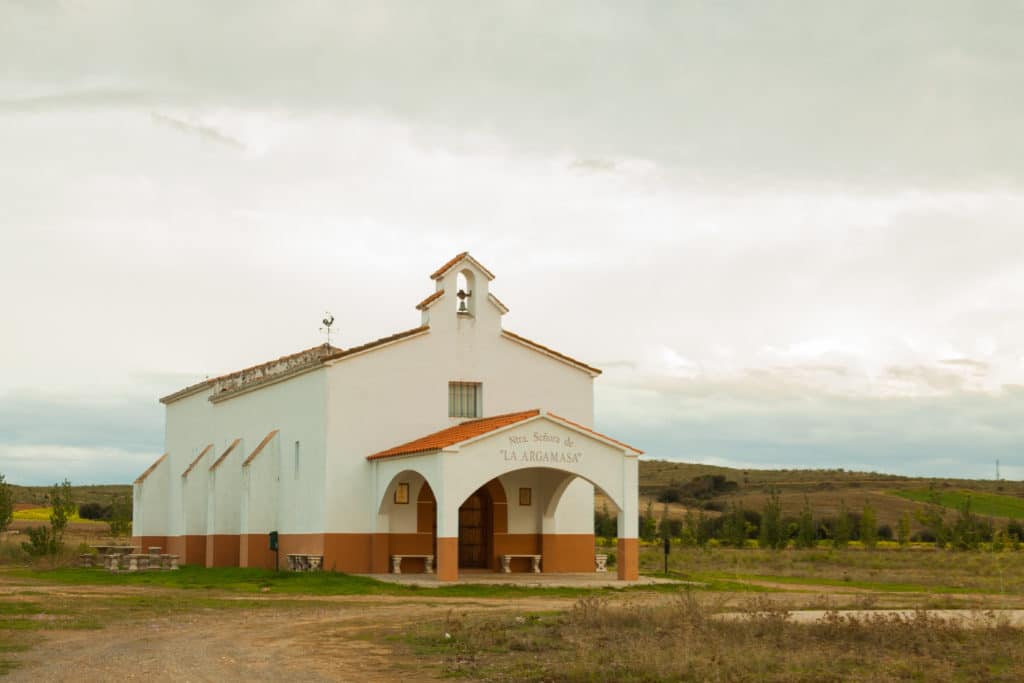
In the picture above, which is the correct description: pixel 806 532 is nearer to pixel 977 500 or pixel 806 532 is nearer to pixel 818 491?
pixel 977 500

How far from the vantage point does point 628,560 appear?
3050 cm

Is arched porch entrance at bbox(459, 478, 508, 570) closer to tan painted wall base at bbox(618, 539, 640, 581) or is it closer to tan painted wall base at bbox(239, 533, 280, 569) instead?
tan painted wall base at bbox(618, 539, 640, 581)

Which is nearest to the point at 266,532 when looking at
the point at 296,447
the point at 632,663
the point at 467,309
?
the point at 296,447

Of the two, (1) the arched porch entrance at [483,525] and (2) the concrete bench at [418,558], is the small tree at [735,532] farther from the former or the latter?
(2) the concrete bench at [418,558]

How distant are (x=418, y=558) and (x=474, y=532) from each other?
2540 mm

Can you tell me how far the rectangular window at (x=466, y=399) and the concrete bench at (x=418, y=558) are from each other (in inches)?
172

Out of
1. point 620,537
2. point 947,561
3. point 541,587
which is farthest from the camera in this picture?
point 947,561

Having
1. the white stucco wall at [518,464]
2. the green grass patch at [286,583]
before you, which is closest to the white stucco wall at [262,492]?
the green grass patch at [286,583]

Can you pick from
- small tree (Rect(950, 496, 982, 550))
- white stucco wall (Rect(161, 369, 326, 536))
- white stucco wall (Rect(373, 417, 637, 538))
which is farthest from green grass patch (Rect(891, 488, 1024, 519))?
white stucco wall (Rect(161, 369, 326, 536))

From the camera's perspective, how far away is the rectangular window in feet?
112

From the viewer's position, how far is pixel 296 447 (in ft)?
114

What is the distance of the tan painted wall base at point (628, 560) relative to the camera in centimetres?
3050

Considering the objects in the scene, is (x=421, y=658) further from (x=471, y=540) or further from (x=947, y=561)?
(x=947, y=561)

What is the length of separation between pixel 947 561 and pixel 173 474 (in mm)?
30733
